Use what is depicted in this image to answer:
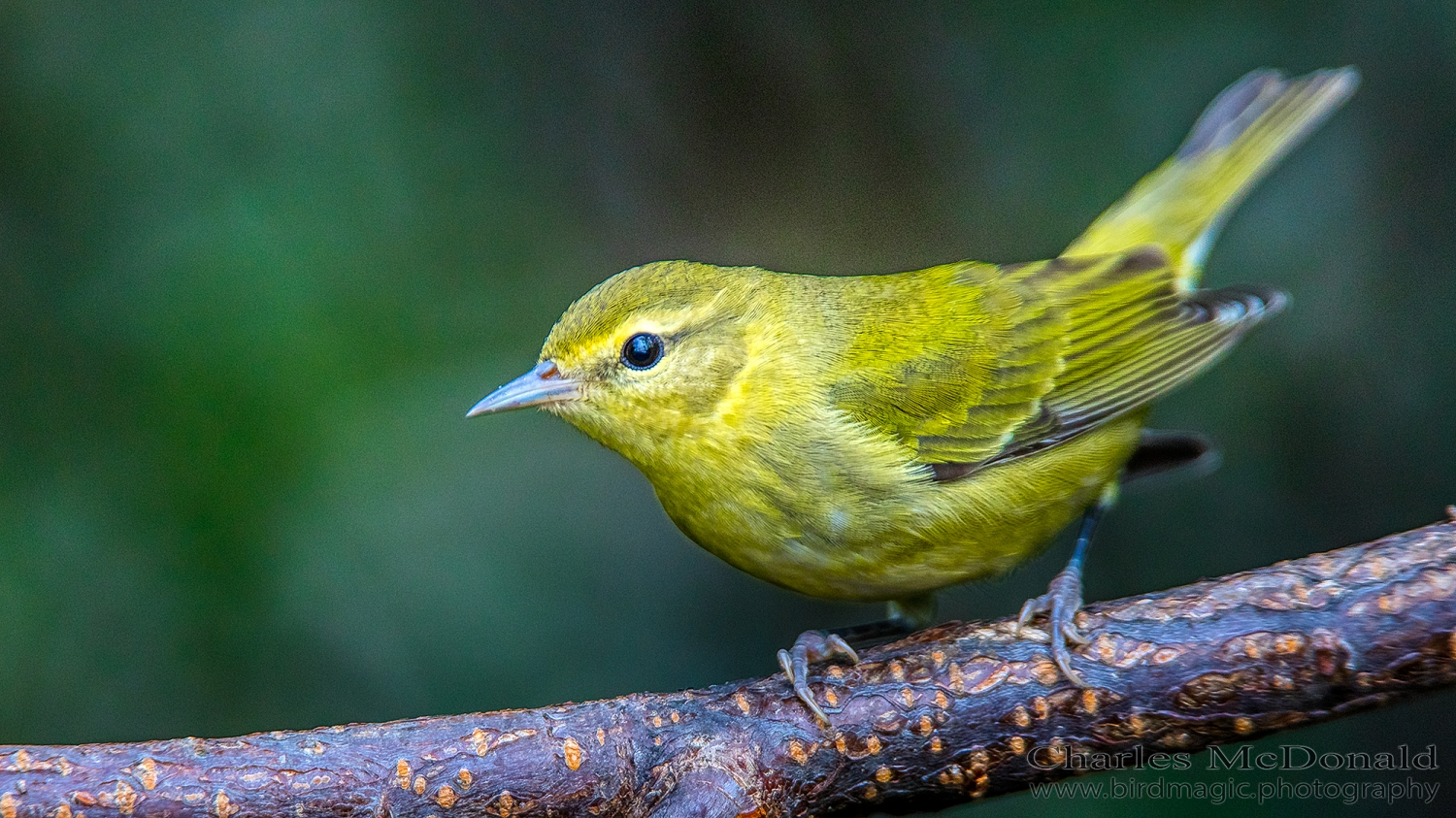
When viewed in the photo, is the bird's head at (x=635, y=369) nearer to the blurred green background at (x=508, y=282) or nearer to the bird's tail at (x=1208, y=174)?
the blurred green background at (x=508, y=282)

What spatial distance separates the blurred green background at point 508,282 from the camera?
3.54m

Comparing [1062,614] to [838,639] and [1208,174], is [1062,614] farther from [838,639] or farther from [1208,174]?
[1208,174]

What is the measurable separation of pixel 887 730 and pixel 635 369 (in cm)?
113

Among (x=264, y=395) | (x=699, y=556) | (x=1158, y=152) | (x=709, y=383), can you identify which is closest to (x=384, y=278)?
(x=264, y=395)

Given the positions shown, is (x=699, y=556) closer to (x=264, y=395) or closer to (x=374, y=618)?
(x=374, y=618)

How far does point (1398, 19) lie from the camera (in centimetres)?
400

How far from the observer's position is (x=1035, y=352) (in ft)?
11.8

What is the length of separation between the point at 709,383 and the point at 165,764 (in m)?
1.57

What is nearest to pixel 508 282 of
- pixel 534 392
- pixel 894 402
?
pixel 534 392

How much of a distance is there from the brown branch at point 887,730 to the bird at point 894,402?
0.12 meters

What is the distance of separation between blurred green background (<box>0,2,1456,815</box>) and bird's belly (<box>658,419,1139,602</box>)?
1.87ft

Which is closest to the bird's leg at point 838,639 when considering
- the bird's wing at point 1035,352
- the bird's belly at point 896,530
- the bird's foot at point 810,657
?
the bird's foot at point 810,657

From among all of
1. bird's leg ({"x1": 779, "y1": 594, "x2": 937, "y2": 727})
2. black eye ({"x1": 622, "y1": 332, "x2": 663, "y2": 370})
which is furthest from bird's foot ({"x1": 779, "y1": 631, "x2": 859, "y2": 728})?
black eye ({"x1": 622, "y1": 332, "x2": 663, "y2": 370})

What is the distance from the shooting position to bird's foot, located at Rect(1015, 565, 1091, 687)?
258cm
